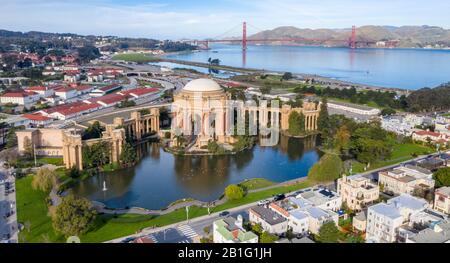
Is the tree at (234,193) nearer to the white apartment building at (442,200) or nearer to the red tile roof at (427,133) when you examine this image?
the white apartment building at (442,200)

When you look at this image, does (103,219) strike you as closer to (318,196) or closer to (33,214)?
(33,214)

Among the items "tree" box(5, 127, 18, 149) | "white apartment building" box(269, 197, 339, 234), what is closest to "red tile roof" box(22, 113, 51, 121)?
"tree" box(5, 127, 18, 149)

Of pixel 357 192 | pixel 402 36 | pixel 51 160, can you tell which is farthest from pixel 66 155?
pixel 402 36

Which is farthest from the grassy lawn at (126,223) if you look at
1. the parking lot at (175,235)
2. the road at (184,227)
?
the parking lot at (175,235)

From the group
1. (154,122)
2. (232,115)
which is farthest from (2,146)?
(232,115)

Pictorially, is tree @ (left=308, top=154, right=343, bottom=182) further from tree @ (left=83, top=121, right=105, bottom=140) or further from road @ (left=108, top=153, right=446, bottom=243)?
tree @ (left=83, top=121, right=105, bottom=140)

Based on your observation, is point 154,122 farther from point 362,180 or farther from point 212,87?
point 362,180
